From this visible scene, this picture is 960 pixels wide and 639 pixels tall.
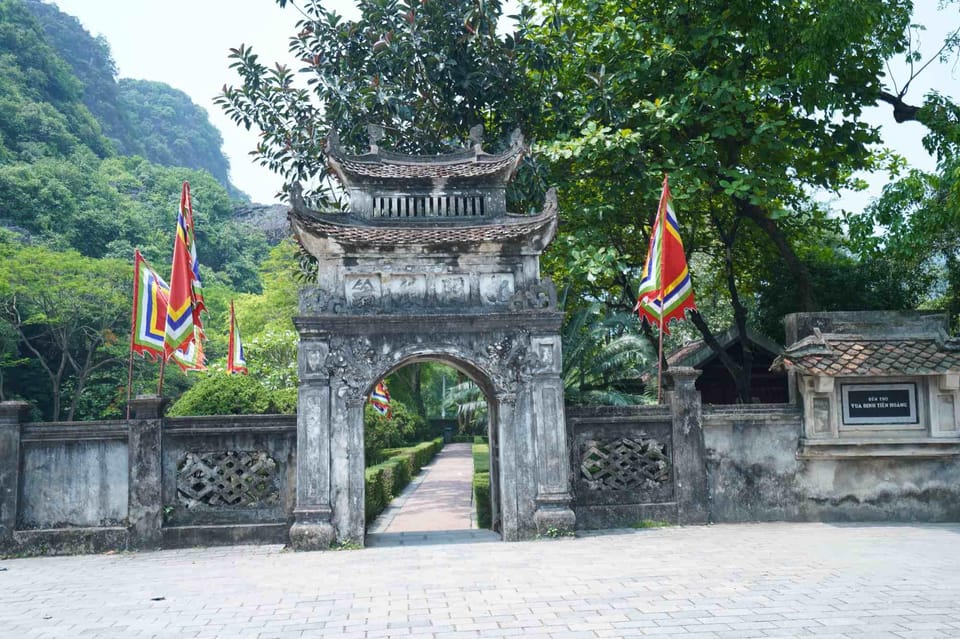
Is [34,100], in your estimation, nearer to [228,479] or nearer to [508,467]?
[228,479]

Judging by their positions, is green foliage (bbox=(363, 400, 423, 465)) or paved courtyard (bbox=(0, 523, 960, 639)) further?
green foliage (bbox=(363, 400, 423, 465))

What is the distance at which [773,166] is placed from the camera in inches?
705

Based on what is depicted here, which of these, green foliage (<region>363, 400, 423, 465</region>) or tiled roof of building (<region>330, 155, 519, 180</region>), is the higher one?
tiled roof of building (<region>330, 155, 519, 180</region>)

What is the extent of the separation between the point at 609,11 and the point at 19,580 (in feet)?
54.2

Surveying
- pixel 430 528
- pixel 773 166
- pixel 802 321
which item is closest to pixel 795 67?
pixel 773 166

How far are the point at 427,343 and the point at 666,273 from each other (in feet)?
14.5

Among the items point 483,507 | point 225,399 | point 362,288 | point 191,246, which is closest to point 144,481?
point 225,399

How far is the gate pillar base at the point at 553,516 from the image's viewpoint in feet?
40.0

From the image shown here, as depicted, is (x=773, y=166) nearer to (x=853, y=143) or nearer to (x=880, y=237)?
(x=853, y=143)

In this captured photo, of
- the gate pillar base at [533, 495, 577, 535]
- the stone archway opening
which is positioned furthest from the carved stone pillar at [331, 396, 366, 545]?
the gate pillar base at [533, 495, 577, 535]

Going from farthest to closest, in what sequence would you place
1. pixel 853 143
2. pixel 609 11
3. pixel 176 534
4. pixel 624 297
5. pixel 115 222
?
pixel 115 222, pixel 624 297, pixel 609 11, pixel 853 143, pixel 176 534

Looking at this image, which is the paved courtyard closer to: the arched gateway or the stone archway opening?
the arched gateway

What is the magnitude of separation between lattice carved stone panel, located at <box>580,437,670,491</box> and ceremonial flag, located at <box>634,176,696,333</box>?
208cm

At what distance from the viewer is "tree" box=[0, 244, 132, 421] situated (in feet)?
110
